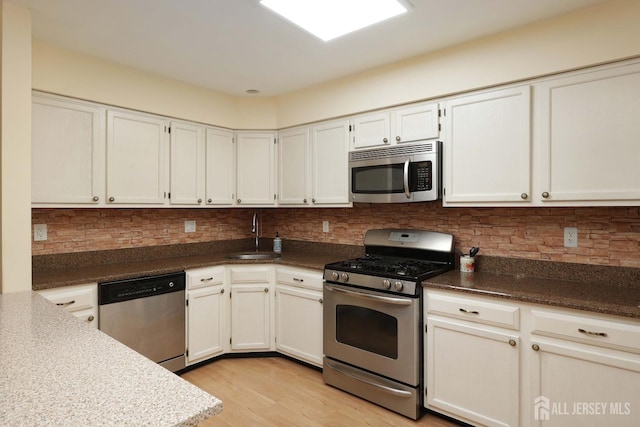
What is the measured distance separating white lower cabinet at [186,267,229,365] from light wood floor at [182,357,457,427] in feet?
0.50

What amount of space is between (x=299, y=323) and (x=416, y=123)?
5.98 feet

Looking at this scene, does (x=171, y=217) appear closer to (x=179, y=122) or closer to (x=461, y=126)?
(x=179, y=122)

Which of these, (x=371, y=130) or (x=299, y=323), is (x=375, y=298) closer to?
(x=299, y=323)

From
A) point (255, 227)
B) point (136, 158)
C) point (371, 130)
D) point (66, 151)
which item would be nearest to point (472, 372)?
point (371, 130)

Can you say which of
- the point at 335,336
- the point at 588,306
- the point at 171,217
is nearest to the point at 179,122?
the point at 171,217

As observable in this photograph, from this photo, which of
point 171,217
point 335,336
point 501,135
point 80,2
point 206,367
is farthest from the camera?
point 171,217

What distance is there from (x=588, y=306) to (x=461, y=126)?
4.19 feet

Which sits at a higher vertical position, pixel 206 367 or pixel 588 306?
pixel 588 306

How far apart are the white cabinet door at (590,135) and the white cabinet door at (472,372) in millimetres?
880

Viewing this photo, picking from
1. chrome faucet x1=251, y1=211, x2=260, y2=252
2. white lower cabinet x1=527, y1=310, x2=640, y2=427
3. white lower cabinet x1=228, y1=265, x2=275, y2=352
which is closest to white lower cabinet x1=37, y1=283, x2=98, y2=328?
white lower cabinet x1=228, y1=265, x2=275, y2=352

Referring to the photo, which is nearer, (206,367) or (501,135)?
(501,135)

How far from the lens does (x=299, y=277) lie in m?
3.08

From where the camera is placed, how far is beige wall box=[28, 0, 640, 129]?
200 centimetres

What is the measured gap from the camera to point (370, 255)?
10.4ft
